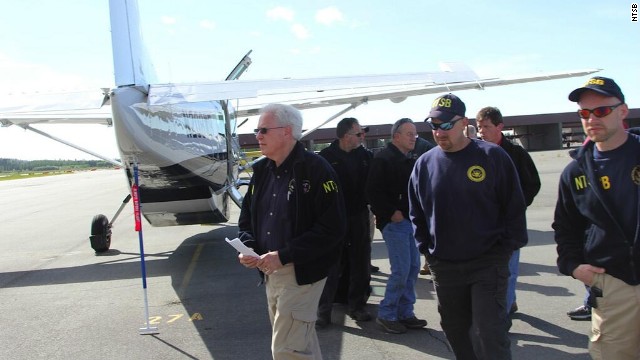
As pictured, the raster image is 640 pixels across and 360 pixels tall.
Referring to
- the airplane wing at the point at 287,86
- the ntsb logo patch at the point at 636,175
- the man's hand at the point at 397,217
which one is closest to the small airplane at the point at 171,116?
the airplane wing at the point at 287,86

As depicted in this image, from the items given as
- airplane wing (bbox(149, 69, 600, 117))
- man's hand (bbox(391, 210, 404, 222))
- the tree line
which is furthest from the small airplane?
the tree line

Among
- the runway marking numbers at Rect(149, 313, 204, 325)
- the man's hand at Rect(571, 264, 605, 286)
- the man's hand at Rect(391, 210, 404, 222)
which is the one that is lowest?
the runway marking numbers at Rect(149, 313, 204, 325)

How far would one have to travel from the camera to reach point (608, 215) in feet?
7.76

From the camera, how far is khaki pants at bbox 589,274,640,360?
2332 millimetres

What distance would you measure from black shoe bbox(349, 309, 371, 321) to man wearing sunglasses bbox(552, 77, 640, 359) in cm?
252

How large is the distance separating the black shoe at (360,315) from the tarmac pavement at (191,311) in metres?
0.05

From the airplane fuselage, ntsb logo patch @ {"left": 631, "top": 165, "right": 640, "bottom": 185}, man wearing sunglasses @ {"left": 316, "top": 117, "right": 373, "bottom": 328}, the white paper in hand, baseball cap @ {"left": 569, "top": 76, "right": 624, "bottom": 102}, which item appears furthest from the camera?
the airplane fuselage

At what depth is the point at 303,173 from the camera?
2854 millimetres

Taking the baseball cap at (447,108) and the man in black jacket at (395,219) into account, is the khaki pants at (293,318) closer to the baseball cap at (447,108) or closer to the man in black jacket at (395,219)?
the baseball cap at (447,108)

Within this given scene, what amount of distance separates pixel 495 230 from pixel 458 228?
20 centimetres

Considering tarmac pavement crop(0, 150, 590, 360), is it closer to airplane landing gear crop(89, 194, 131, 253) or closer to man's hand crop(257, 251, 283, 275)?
airplane landing gear crop(89, 194, 131, 253)

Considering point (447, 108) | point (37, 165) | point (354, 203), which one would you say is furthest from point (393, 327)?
point (37, 165)

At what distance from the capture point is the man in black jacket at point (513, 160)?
14.6 ft

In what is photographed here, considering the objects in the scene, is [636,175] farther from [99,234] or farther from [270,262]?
[99,234]
